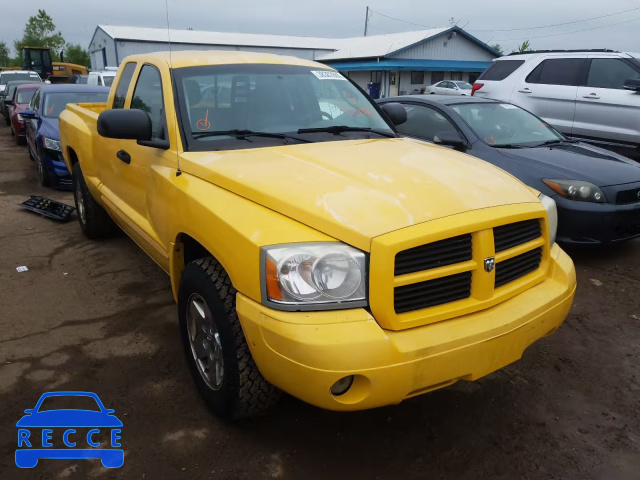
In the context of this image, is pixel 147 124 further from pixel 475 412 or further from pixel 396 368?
pixel 475 412

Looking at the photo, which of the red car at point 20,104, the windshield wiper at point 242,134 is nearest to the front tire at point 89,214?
the windshield wiper at point 242,134

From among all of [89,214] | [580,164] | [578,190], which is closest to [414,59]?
[580,164]

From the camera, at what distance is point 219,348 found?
2621 millimetres

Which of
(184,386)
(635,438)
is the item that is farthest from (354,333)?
(635,438)

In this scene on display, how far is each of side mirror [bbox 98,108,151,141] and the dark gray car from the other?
332cm

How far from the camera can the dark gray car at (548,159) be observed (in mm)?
4895

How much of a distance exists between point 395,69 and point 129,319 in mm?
33069

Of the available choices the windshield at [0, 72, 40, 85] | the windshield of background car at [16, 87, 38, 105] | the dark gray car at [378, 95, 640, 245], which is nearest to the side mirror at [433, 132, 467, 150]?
the dark gray car at [378, 95, 640, 245]

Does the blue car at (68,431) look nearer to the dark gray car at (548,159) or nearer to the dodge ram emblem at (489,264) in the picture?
the dodge ram emblem at (489,264)

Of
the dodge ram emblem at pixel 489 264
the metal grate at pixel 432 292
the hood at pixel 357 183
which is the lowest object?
the metal grate at pixel 432 292

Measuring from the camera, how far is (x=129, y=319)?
156 inches

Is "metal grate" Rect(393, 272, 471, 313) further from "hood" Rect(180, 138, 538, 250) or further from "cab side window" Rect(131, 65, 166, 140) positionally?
"cab side window" Rect(131, 65, 166, 140)

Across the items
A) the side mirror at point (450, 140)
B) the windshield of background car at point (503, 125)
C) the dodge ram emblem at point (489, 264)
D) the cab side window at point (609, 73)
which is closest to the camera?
the dodge ram emblem at point (489, 264)

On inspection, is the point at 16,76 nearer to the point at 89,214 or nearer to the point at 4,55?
the point at 89,214
